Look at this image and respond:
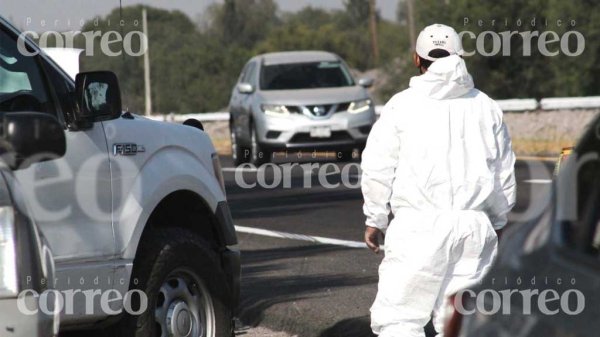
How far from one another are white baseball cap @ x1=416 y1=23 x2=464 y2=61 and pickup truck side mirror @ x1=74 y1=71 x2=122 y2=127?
4.60 ft

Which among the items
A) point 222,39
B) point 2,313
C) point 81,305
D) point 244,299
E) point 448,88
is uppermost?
point 448,88

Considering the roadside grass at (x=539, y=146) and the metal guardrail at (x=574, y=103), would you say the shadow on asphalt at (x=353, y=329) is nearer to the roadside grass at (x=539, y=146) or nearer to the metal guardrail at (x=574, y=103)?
the roadside grass at (x=539, y=146)

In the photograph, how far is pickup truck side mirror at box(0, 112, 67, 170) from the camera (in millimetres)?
5168

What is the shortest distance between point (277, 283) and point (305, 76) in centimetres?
1356

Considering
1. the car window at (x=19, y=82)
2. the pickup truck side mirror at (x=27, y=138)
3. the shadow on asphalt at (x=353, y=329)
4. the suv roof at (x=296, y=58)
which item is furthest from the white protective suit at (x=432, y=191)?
the suv roof at (x=296, y=58)

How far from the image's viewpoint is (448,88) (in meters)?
6.71

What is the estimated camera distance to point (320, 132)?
895 inches

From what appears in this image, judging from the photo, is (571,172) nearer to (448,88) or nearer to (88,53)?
(448,88)

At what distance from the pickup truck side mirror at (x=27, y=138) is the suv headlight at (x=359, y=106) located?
1763 cm

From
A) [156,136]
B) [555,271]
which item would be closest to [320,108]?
[156,136]

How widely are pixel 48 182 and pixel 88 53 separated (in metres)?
2.22

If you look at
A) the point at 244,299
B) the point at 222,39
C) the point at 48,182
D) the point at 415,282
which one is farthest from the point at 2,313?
the point at 222,39

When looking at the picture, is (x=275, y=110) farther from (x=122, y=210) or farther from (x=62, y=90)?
(x=62, y=90)

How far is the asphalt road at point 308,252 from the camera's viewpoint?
9281 millimetres
